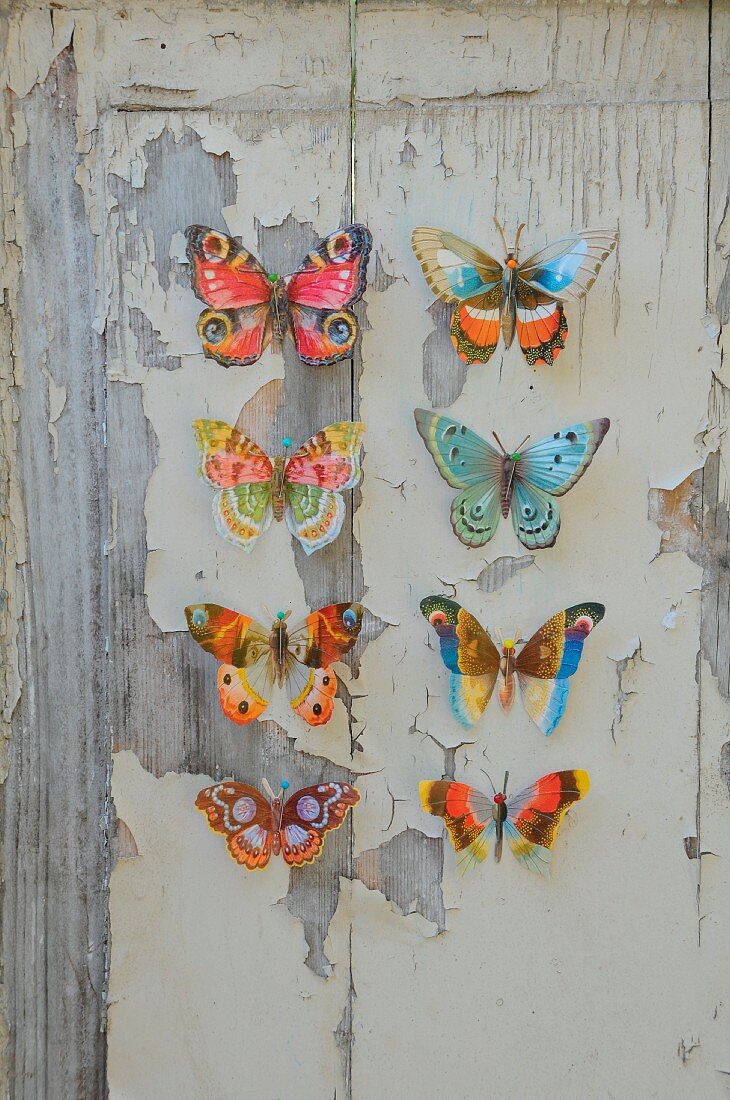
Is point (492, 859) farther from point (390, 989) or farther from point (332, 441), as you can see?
point (332, 441)

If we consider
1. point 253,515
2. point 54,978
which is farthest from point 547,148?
point 54,978

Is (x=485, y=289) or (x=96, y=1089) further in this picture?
(x=96, y=1089)

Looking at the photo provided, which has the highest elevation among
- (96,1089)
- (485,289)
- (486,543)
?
(485,289)

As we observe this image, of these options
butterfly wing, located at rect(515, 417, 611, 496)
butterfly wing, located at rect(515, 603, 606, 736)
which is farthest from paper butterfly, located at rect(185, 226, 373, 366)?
butterfly wing, located at rect(515, 603, 606, 736)

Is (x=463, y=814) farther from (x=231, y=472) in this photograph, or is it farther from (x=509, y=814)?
(x=231, y=472)

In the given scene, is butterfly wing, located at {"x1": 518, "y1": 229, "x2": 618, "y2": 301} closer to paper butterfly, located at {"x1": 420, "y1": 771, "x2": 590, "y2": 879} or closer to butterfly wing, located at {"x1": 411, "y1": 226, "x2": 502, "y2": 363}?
butterfly wing, located at {"x1": 411, "y1": 226, "x2": 502, "y2": 363}
